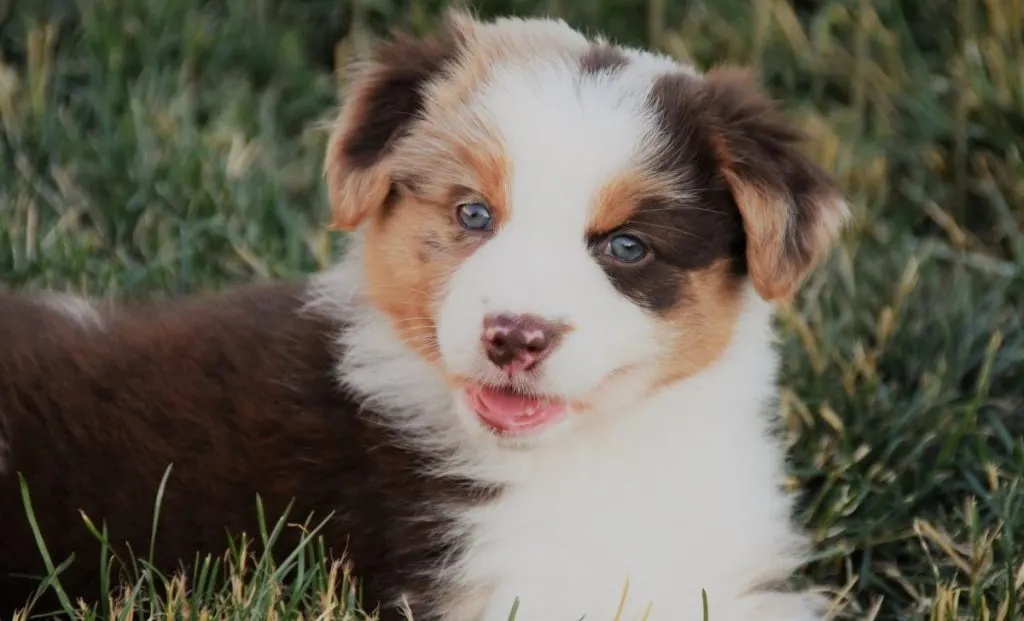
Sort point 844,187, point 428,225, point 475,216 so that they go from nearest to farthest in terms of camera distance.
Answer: point 475,216 < point 428,225 < point 844,187

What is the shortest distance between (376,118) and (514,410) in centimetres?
86

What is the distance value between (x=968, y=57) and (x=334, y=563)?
12.4 feet

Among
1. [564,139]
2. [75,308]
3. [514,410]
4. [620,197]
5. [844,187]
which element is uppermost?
[564,139]

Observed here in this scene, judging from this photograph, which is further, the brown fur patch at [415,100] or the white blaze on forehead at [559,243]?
the brown fur patch at [415,100]

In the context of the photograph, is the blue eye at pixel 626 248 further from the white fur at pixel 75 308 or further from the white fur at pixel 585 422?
the white fur at pixel 75 308

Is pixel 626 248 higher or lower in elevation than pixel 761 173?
lower

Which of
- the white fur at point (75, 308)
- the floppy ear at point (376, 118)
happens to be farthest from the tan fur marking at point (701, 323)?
the white fur at point (75, 308)

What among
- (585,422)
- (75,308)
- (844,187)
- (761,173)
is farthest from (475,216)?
(844,187)

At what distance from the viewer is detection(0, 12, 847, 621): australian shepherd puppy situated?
11.4ft

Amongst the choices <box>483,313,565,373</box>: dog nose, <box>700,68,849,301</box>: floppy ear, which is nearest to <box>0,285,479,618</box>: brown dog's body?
<box>483,313,565,373</box>: dog nose

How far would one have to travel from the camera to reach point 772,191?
3596mm

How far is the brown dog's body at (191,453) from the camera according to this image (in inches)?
145

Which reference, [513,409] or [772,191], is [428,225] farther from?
[772,191]

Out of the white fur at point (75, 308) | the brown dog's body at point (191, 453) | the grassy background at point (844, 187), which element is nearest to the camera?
the brown dog's body at point (191, 453)
